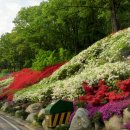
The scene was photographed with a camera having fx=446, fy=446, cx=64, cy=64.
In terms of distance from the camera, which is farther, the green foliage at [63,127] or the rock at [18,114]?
the rock at [18,114]

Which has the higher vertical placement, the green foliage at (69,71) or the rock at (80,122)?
the green foliage at (69,71)

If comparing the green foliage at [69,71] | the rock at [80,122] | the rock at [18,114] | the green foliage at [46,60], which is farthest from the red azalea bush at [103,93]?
the green foliage at [46,60]

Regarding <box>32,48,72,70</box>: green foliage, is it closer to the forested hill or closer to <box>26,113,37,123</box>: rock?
the forested hill

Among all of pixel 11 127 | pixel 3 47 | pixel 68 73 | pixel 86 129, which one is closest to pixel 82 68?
pixel 68 73

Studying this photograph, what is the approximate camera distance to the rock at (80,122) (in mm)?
17781

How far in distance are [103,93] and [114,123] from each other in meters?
5.05

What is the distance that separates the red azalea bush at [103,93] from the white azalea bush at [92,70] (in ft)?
2.27

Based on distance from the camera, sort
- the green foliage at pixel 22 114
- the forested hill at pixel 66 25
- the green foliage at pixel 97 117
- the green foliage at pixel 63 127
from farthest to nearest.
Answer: the forested hill at pixel 66 25, the green foliage at pixel 22 114, the green foliage at pixel 63 127, the green foliage at pixel 97 117

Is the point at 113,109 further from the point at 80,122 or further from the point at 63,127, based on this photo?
the point at 63,127

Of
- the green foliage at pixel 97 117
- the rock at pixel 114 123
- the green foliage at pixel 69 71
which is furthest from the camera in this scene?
the green foliage at pixel 69 71

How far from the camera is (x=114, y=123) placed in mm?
16688

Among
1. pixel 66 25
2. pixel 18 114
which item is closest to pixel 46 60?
pixel 66 25

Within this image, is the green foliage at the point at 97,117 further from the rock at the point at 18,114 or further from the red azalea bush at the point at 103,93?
the rock at the point at 18,114

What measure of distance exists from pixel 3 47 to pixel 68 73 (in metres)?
73.1
